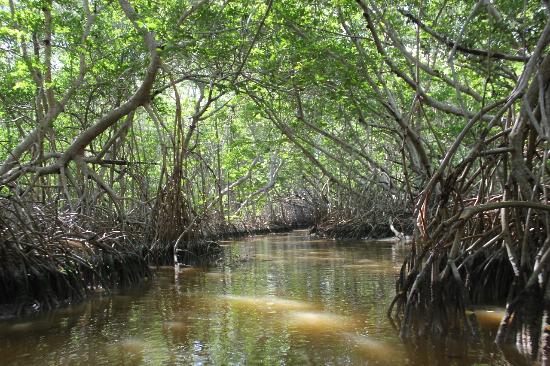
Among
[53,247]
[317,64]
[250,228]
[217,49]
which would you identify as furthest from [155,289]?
[250,228]

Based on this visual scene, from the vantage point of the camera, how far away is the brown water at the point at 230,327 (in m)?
3.39

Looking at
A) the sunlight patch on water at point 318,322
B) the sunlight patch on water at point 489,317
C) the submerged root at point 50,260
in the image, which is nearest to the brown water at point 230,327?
the sunlight patch on water at point 318,322

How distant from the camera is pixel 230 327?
424 centimetres

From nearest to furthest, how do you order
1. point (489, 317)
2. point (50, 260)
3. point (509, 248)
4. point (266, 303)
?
point (509, 248) < point (489, 317) < point (50, 260) < point (266, 303)

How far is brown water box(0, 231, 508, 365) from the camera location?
133 inches

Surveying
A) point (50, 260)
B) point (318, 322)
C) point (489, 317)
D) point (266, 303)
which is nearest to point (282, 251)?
point (266, 303)

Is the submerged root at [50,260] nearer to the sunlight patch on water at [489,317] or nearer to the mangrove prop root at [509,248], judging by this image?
the mangrove prop root at [509,248]

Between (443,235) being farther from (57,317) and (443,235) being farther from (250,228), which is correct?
(250,228)

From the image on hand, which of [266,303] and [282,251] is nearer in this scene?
[266,303]

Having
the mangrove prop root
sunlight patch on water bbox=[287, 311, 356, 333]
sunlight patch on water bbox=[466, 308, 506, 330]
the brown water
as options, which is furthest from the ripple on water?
sunlight patch on water bbox=[466, 308, 506, 330]

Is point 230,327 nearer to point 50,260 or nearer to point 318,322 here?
point 318,322

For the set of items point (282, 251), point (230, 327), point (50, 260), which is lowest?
point (230, 327)

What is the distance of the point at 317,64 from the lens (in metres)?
8.21

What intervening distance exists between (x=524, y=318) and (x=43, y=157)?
6428mm
